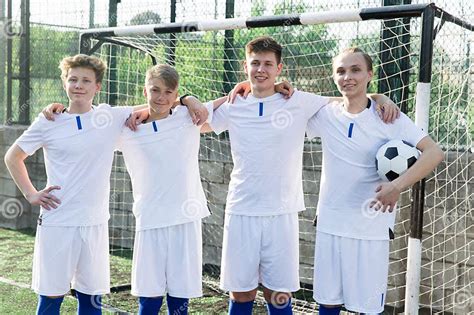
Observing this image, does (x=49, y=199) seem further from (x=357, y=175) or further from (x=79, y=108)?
(x=357, y=175)

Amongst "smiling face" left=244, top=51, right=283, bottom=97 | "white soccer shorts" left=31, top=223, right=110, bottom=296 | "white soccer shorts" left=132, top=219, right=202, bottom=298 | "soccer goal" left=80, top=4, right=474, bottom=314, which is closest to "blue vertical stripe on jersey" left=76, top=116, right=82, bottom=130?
"white soccer shorts" left=31, top=223, right=110, bottom=296

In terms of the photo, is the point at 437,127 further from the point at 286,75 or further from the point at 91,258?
the point at 91,258

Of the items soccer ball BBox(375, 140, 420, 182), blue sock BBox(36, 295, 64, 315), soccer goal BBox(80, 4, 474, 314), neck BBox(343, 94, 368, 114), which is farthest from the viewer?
soccer goal BBox(80, 4, 474, 314)

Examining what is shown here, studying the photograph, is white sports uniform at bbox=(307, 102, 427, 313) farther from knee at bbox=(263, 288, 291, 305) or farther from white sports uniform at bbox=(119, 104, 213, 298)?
white sports uniform at bbox=(119, 104, 213, 298)

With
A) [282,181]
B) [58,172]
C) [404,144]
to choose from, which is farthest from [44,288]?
[404,144]

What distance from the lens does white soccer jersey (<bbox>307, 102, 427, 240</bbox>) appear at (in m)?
2.93

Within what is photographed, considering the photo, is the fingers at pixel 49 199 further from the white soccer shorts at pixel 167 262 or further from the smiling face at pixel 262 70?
the smiling face at pixel 262 70

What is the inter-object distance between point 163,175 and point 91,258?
0.51 metres

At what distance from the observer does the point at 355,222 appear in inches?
115

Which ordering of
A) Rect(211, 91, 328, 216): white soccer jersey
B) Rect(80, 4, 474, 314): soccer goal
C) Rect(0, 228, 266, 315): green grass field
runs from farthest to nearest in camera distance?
Rect(0, 228, 266, 315): green grass field, Rect(80, 4, 474, 314): soccer goal, Rect(211, 91, 328, 216): white soccer jersey

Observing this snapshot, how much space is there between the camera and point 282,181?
3.14m

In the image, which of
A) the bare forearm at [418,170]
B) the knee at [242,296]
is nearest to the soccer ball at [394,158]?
the bare forearm at [418,170]

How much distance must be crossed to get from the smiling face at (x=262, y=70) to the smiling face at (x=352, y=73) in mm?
326

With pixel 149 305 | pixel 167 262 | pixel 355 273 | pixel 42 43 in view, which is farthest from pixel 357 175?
pixel 42 43
